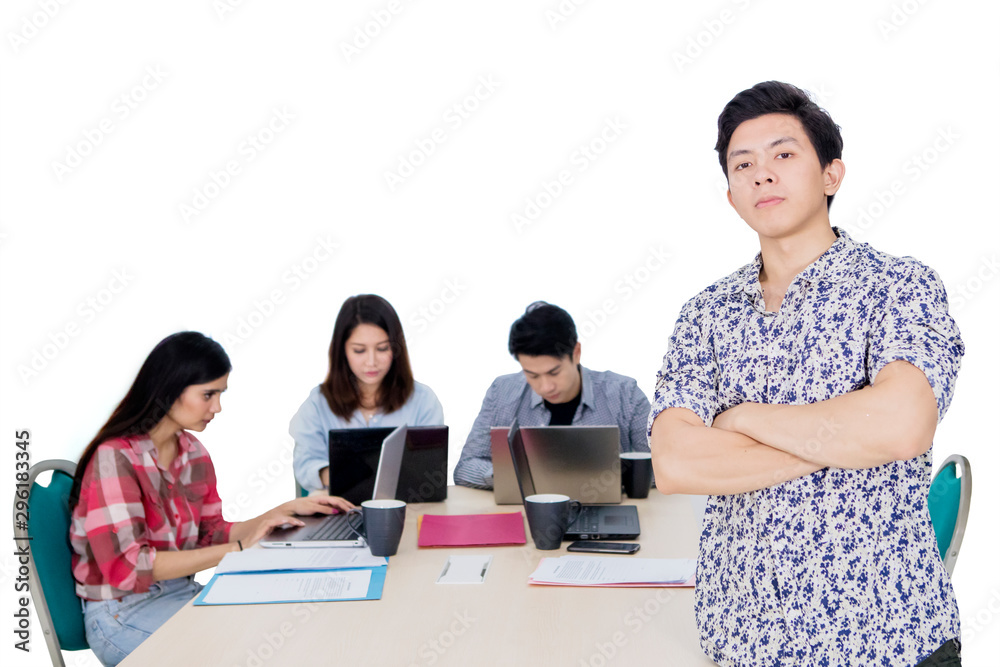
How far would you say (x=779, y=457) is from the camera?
1.14 m

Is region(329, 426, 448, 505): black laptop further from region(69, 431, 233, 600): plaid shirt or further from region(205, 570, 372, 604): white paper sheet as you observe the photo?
region(205, 570, 372, 604): white paper sheet

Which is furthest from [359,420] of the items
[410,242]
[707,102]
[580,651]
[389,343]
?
[707,102]

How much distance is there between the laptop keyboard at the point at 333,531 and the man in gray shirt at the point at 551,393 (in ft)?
2.10

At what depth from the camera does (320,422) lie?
9.70 ft

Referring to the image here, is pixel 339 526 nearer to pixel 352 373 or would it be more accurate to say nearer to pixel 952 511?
pixel 352 373

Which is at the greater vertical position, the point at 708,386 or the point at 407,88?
the point at 407,88

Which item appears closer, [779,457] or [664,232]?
[779,457]

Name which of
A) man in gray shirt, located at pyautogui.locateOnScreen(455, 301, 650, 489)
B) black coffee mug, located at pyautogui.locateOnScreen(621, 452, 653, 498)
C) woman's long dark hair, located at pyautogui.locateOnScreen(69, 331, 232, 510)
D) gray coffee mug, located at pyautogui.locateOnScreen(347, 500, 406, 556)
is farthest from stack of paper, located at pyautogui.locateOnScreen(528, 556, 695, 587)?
woman's long dark hair, located at pyautogui.locateOnScreen(69, 331, 232, 510)

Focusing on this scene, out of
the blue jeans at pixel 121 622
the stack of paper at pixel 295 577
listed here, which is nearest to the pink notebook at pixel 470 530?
the stack of paper at pixel 295 577

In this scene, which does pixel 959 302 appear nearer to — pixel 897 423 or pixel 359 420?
pixel 897 423

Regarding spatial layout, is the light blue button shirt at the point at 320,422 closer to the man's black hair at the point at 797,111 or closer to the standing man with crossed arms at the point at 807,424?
the standing man with crossed arms at the point at 807,424

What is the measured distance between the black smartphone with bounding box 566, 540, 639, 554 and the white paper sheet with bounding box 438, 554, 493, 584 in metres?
0.22

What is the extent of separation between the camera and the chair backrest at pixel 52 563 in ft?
5.89

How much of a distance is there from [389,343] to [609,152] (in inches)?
55.5
